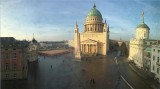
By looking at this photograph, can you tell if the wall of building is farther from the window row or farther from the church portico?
the window row

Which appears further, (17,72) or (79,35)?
(79,35)

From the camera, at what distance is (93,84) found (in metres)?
14.1

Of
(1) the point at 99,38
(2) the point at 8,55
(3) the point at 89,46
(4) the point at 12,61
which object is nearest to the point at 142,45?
(4) the point at 12,61

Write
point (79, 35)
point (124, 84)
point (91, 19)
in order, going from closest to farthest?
1. point (124, 84)
2. point (79, 35)
3. point (91, 19)

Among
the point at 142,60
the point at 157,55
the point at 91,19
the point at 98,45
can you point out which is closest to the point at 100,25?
the point at 91,19

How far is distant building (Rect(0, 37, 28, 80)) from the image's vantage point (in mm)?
14211

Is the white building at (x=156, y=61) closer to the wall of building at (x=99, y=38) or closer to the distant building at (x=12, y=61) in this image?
the distant building at (x=12, y=61)

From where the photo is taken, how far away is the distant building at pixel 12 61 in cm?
1421

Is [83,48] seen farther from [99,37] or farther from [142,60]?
[142,60]

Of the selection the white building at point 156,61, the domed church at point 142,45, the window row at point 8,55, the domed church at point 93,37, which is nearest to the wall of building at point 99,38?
the domed church at point 93,37

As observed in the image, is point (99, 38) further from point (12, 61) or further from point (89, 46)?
point (12, 61)

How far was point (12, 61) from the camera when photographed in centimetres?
1458

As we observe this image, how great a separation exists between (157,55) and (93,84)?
5454 millimetres

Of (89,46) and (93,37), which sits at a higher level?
(93,37)
